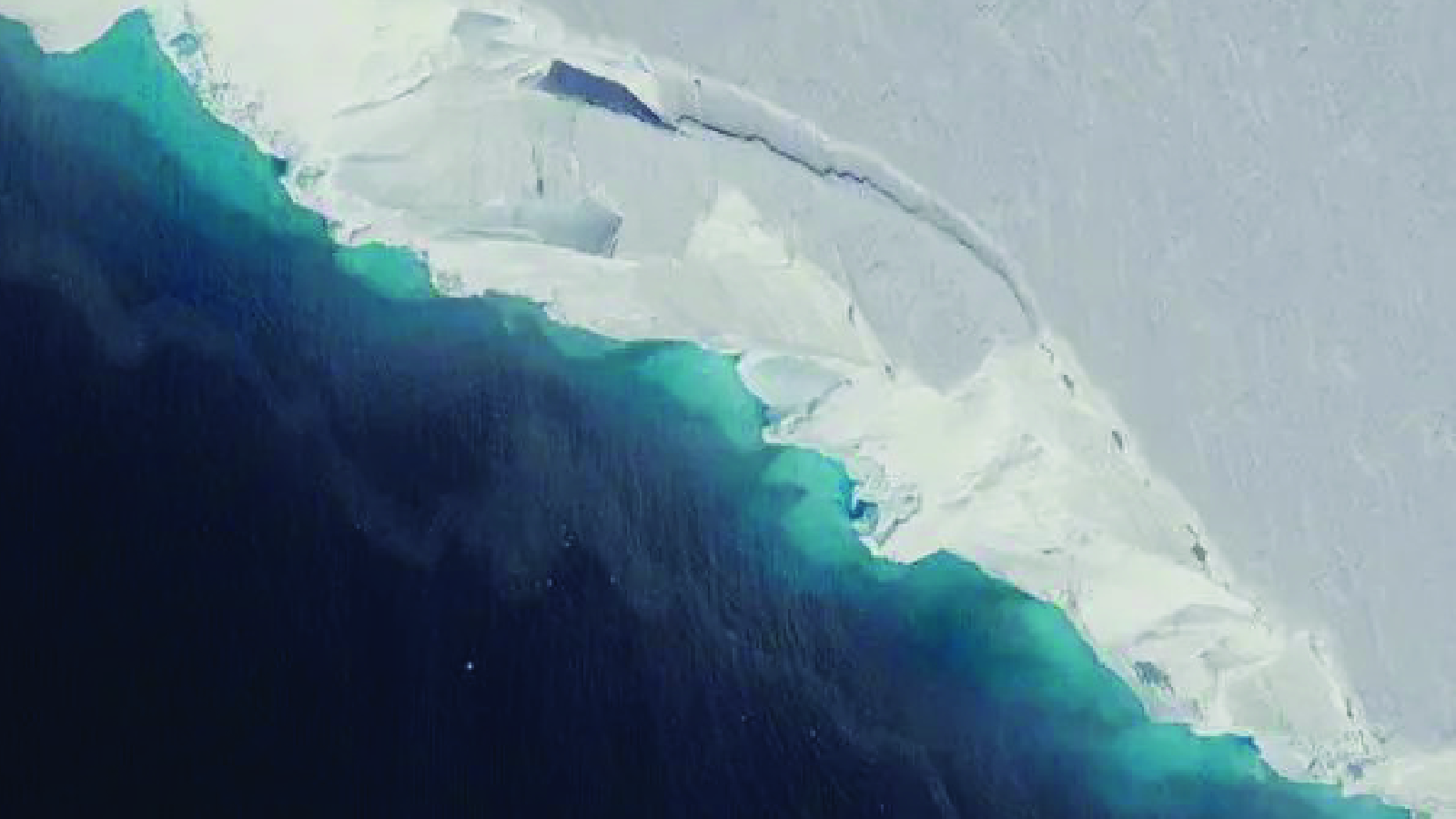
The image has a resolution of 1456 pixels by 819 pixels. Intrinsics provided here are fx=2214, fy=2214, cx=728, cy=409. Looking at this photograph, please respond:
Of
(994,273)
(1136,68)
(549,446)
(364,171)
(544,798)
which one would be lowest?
(544,798)

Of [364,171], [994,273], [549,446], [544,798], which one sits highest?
[994,273]

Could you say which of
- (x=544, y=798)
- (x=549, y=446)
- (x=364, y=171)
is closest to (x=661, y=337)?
(x=549, y=446)

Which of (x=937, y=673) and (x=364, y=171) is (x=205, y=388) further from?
(x=937, y=673)

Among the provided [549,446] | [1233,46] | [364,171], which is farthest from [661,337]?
[1233,46]

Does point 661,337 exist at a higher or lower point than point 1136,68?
lower

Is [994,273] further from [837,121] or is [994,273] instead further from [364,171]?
[364,171]

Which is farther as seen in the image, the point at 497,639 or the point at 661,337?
the point at 661,337
